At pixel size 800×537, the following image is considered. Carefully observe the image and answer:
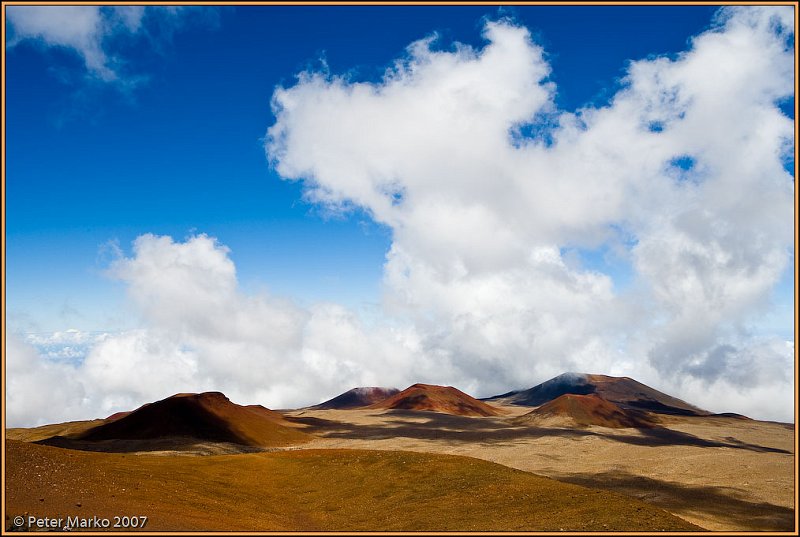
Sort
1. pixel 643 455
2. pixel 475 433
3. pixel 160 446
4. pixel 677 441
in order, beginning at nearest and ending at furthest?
pixel 643 455, pixel 160 446, pixel 677 441, pixel 475 433

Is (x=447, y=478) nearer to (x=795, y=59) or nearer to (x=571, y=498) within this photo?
(x=571, y=498)

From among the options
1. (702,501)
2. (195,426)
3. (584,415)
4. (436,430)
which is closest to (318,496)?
(702,501)

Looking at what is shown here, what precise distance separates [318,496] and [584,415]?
9345 cm

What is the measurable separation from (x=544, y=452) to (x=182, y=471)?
4534 centimetres

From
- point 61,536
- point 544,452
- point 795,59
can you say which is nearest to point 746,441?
point 544,452

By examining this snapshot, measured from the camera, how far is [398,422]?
342 feet

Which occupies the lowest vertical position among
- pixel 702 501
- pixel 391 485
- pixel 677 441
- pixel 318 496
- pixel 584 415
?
pixel 677 441

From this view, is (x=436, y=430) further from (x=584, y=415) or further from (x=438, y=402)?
(x=438, y=402)

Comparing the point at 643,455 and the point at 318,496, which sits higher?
the point at 318,496

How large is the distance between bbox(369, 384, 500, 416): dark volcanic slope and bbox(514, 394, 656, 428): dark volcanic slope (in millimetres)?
29931

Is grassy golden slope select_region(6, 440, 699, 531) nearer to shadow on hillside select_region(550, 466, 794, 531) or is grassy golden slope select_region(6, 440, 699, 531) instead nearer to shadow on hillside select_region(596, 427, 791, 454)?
shadow on hillside select_region(550, 466, 794, 531)

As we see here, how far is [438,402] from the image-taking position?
460 feet

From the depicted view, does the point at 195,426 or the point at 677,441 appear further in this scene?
the point at 677,441

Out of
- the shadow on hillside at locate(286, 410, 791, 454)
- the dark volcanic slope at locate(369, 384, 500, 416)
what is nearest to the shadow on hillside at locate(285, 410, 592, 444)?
the shadow on hillside at locate(286, 410, 791, 454)
